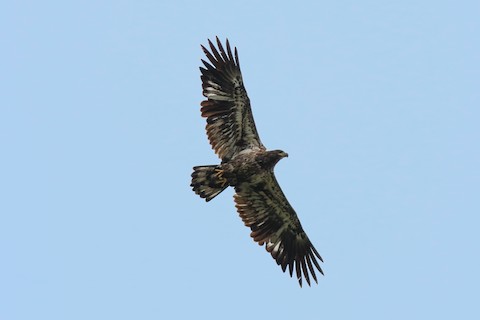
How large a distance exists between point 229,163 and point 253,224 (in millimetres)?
1777

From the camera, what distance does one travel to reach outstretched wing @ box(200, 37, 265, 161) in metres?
19.0

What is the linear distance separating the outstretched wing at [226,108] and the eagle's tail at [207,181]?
48cm

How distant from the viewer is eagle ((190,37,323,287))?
1888 centimetres

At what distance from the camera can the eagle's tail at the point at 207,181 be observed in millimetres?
18828

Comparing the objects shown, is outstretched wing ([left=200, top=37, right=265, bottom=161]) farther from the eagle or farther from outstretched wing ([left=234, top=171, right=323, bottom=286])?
outstretched wing ([left=234, top=171, right=323, bottom=286])

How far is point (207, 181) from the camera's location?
1889cm

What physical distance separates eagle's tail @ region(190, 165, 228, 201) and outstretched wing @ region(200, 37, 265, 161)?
48 centimetres

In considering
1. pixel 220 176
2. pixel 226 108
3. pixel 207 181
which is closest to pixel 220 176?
pixel 220 176

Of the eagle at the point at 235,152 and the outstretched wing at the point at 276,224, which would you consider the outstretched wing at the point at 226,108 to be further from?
the outstretched wing at the point at 276,224

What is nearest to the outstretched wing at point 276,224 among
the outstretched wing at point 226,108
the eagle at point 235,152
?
the eagle at point 235,152

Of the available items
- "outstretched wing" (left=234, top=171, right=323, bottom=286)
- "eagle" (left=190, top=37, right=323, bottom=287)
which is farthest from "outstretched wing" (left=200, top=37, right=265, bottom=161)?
"outstretched wing" (left=234, top=171, right=323, bottom=286)

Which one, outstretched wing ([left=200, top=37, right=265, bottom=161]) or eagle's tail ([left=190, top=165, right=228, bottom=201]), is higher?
outstretched wing ([left=200, top=37, right=265, bottom=161])

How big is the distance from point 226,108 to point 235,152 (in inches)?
40.3

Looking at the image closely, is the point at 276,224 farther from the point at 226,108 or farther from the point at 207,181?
the point at 226,108
